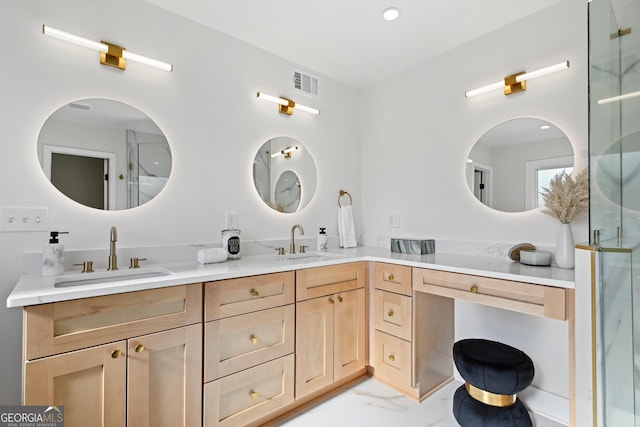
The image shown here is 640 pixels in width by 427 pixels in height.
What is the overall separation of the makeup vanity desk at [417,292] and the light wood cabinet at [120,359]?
0.27ft

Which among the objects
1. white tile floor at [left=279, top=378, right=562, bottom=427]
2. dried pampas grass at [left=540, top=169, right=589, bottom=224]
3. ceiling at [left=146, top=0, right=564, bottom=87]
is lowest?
white tile floor at [left=279, top=378, right=562, bottom=427]

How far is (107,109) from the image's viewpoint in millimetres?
1669

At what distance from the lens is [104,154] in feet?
5.50

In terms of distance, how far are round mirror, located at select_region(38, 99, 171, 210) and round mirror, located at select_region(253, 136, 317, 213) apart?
667 millimetres

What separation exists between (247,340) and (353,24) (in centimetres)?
210

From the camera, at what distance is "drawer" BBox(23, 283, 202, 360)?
1.03 meters

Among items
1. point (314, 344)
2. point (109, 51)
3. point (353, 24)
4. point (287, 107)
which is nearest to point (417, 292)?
point (314, 344)

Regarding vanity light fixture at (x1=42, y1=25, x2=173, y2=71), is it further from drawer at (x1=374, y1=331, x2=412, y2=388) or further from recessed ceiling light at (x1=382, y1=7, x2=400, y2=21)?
drawer at (x1=374, y1=331, x2=412, y2=388)

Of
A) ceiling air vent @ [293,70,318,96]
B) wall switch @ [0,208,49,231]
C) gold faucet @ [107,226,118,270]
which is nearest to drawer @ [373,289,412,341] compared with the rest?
gold faucet @ [107,226,118,270]

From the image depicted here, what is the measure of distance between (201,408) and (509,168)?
230 cm

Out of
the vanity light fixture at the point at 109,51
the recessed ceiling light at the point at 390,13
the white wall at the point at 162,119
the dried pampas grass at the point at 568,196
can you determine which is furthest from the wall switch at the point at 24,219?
the dried pampas grass at the point at 568,196

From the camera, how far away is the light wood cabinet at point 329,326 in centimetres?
179

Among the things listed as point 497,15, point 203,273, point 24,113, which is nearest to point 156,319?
point 203,273

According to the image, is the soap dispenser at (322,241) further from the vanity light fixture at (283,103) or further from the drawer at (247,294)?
the vanity light fixture at (283,103)
